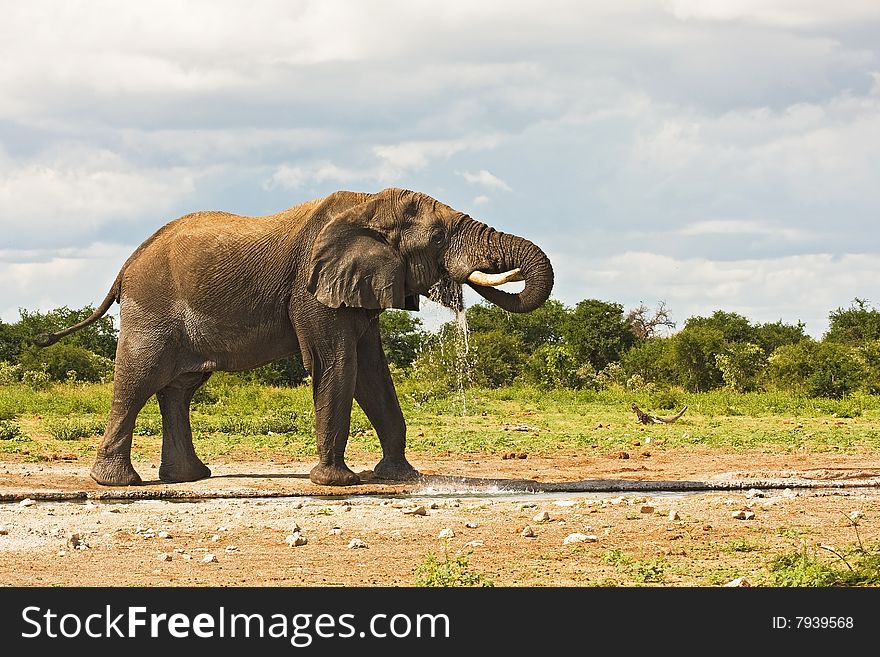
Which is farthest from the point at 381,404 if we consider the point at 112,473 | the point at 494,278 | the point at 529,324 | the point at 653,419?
the point at 529,324

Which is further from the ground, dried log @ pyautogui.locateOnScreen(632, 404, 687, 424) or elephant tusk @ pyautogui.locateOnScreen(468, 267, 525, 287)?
elephant tusk @ pyautogui.locateOnScreen(468, 267, 525, 287)

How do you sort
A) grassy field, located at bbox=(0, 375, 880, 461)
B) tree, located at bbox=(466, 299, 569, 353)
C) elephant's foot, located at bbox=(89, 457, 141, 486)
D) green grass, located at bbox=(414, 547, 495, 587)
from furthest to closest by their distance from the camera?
tree, located at bbox=(466, 299, 569, 353) < grassy field, located at bbox=(0, 375, 880, 461) < elephant's foot, located at bbox=(89, 457, 141, 486) < green grass, located at bbox=(414, 547, 495, 587)

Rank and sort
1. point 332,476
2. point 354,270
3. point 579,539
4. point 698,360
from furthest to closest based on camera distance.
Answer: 1. point 698,360
2. point 332,476
3. point 354,270
4. point 579,539

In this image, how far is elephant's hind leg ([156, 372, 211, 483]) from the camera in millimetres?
16266

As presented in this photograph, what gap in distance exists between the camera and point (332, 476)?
15.4 meters

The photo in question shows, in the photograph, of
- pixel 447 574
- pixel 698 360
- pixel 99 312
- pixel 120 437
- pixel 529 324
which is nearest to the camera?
pixel 447 574

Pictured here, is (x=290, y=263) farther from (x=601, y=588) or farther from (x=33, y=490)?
(x=601, y=588)

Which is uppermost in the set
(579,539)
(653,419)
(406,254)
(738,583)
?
(406,254)

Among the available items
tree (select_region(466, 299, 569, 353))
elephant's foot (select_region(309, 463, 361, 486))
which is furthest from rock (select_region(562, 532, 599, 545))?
tree (select_region(466, 299, 569, 353))

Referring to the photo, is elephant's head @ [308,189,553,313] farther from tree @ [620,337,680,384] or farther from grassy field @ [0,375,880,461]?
tree @ [620,337,680,384]

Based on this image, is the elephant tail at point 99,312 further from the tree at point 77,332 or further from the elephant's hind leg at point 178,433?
the tree at point 77,332

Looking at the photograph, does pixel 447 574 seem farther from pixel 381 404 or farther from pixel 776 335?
pixel 776 335

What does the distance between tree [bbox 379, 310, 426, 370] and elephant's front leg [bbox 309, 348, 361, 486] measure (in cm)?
2631

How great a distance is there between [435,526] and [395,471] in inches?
151
